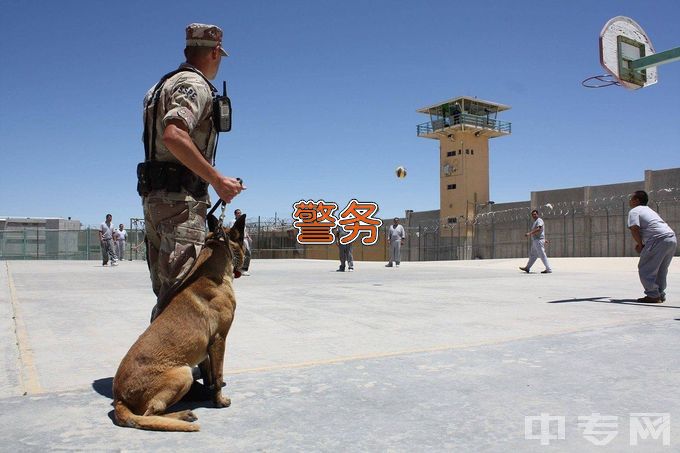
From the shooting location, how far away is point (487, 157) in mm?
48469

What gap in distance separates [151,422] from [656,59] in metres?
9.59

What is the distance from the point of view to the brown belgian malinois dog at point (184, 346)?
240 centimetres

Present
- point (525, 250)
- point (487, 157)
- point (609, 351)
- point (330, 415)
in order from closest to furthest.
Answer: point (330, 415) < point (609, 351) < point (525, 250) < point (487, 157)

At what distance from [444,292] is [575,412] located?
21.9 ft

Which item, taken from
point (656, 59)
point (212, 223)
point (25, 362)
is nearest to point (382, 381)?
point (212, 223)

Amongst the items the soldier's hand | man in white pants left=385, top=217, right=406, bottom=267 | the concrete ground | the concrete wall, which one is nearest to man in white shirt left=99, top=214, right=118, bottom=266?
man in white pants left=385, top=217, right=406, bottom=267

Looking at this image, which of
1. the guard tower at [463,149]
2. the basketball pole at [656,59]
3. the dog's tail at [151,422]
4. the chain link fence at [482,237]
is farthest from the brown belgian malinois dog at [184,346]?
the guard tower at [463,149]

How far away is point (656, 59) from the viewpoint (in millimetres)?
8953

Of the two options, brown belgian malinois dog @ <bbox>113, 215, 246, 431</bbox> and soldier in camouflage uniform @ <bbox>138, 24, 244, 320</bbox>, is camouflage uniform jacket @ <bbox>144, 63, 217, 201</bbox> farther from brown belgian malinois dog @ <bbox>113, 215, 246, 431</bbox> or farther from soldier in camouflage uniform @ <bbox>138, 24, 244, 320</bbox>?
brown belgian malinois dog @ <bbox>113, 215, 246, 431</bbox>

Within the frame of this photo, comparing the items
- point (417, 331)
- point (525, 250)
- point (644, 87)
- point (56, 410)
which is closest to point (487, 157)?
point (525, 250)

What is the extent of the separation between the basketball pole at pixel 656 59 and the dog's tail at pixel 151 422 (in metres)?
9.24

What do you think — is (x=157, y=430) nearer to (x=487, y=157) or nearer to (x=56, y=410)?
(x=56, y=410)

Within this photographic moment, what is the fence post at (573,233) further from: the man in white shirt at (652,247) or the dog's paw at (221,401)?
the dog's paw at (221,401)

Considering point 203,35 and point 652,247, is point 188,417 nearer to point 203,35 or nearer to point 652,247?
point 203,35
